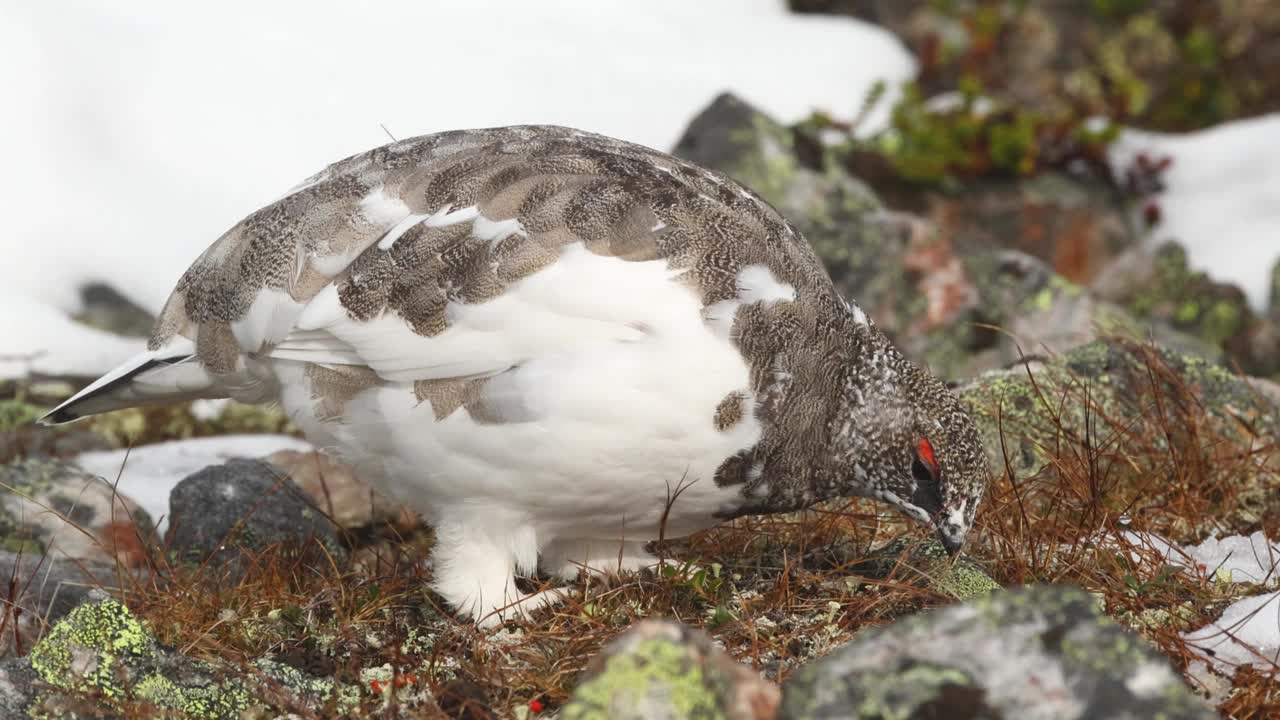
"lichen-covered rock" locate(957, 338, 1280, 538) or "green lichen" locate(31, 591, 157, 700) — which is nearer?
"green lichen" locate(31, 591, 157, 700)

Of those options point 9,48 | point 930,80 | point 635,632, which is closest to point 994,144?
point 930,80

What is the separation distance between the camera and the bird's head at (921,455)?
3.14 m

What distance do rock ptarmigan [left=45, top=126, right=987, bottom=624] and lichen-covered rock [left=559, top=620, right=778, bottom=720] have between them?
0.96 meters

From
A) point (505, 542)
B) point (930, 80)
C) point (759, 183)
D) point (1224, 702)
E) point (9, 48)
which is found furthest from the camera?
point (930, 80)

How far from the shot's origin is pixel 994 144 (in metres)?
7.20

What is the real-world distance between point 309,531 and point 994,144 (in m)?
4.72

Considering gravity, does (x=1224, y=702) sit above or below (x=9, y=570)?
above

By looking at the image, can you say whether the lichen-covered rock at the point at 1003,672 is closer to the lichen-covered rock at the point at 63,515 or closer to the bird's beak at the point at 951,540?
the bird's beak at the point at 951,540

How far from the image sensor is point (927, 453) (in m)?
3.16

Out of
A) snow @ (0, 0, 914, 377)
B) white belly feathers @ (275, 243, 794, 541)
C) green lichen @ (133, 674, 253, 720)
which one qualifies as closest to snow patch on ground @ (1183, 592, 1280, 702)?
white belly feathers @ (275, 243, 794, 541)

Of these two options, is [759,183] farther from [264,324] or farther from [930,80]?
[264,324]

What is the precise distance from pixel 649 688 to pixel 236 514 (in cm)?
235

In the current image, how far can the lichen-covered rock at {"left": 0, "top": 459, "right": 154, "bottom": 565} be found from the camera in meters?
4.14

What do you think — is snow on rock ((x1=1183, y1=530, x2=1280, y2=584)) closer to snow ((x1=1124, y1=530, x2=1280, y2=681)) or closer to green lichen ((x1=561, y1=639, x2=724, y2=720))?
snow ((x1=1124, y1=530, x2=1280, y2=681))
